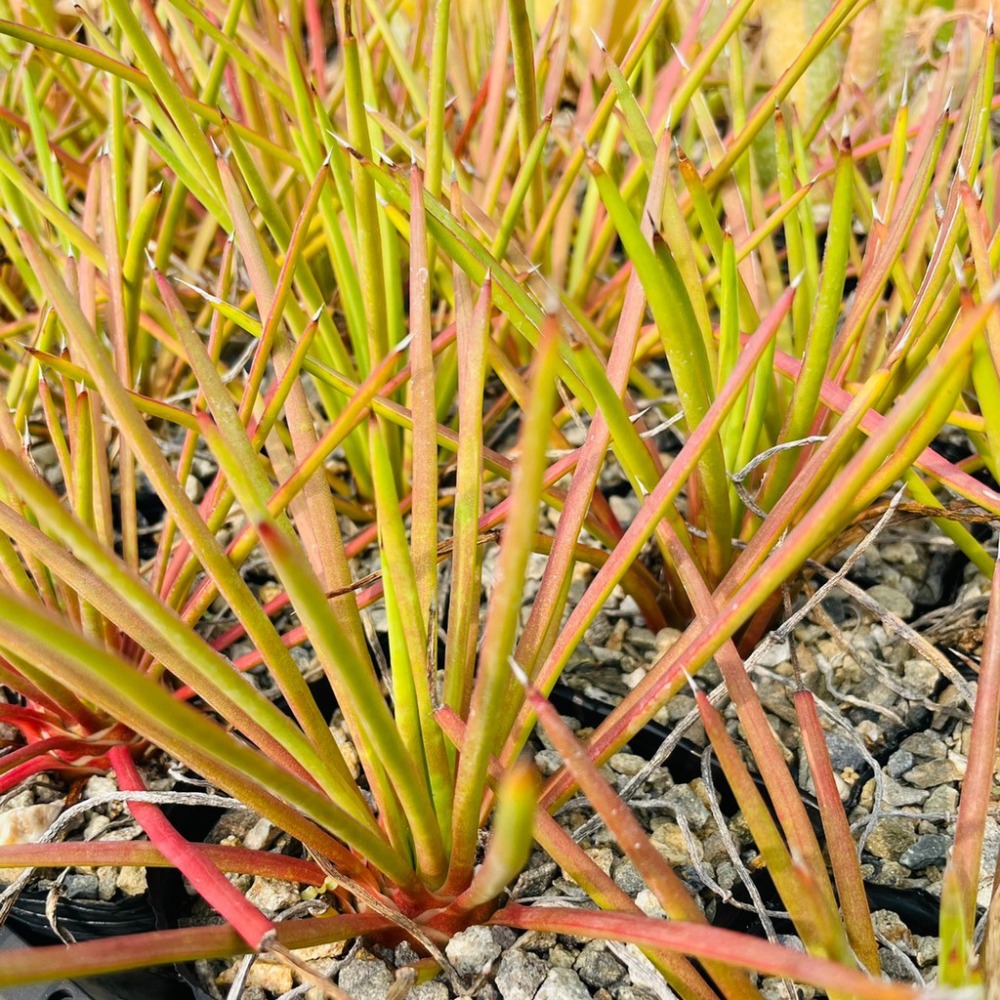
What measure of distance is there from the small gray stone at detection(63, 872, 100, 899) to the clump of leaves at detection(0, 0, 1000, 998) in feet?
0.24

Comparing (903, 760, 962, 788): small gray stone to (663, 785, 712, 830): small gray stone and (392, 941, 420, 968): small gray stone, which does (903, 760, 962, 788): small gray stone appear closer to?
(663, 785, 712, 830): small gray stone

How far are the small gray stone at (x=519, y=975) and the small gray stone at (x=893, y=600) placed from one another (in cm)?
40

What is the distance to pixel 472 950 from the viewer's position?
52 cm

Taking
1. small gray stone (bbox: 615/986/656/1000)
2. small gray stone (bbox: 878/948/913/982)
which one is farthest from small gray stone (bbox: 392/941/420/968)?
small gray stone (bbox: 878/948/913/982)

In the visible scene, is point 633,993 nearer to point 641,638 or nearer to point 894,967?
point 894,967

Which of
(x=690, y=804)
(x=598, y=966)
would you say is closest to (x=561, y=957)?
(x=598, y=966)

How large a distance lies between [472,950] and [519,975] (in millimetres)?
32

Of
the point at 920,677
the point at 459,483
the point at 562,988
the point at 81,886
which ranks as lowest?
the point at 81,886

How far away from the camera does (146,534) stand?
906mm

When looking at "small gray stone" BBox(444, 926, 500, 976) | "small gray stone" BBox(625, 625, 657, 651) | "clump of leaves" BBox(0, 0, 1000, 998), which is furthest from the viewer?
"small gray stone" BBox(625, 625, 657, 651)

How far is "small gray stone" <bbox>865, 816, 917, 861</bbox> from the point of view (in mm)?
603

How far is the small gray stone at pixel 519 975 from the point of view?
519mm

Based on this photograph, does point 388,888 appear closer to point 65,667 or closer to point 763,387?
point 65,667

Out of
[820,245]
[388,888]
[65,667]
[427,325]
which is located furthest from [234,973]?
[820,245]
